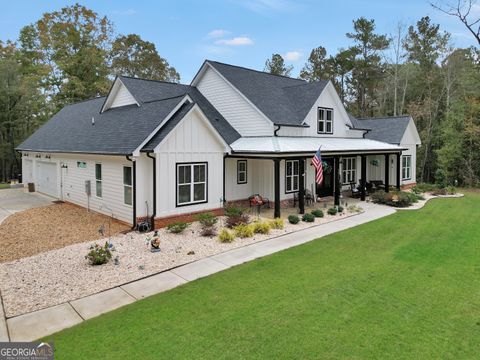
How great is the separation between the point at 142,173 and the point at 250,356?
915 cm

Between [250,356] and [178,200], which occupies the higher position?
[178,200]

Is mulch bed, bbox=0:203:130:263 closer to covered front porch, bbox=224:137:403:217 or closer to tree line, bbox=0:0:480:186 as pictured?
covered front porch, bbox=224:137:403:217

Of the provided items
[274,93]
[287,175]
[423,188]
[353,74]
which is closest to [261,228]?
[287,175]

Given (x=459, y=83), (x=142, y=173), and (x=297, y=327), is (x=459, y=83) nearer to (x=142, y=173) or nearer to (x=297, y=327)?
(x=142, y=173)

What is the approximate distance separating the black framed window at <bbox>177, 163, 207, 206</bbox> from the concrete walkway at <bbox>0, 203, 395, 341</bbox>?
394cm

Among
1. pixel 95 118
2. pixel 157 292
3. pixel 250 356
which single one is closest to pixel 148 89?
pixel 95 118

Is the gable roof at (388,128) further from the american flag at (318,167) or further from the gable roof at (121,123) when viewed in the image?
the gable roof at (121,123)

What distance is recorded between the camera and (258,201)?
1623 centimetres

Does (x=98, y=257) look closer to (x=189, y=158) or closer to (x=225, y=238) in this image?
(x=225, y=238)

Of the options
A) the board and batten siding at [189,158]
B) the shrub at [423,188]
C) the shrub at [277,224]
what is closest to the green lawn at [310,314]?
the shrub at [277,224]

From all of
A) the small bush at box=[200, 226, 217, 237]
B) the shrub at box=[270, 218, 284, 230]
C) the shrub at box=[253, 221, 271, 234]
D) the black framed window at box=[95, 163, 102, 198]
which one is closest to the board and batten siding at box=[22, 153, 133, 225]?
the black framed window at box=[95, 163, 102, 198]

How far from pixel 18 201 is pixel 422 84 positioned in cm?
4061

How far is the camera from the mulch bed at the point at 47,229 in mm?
10781

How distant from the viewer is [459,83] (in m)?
34.7
